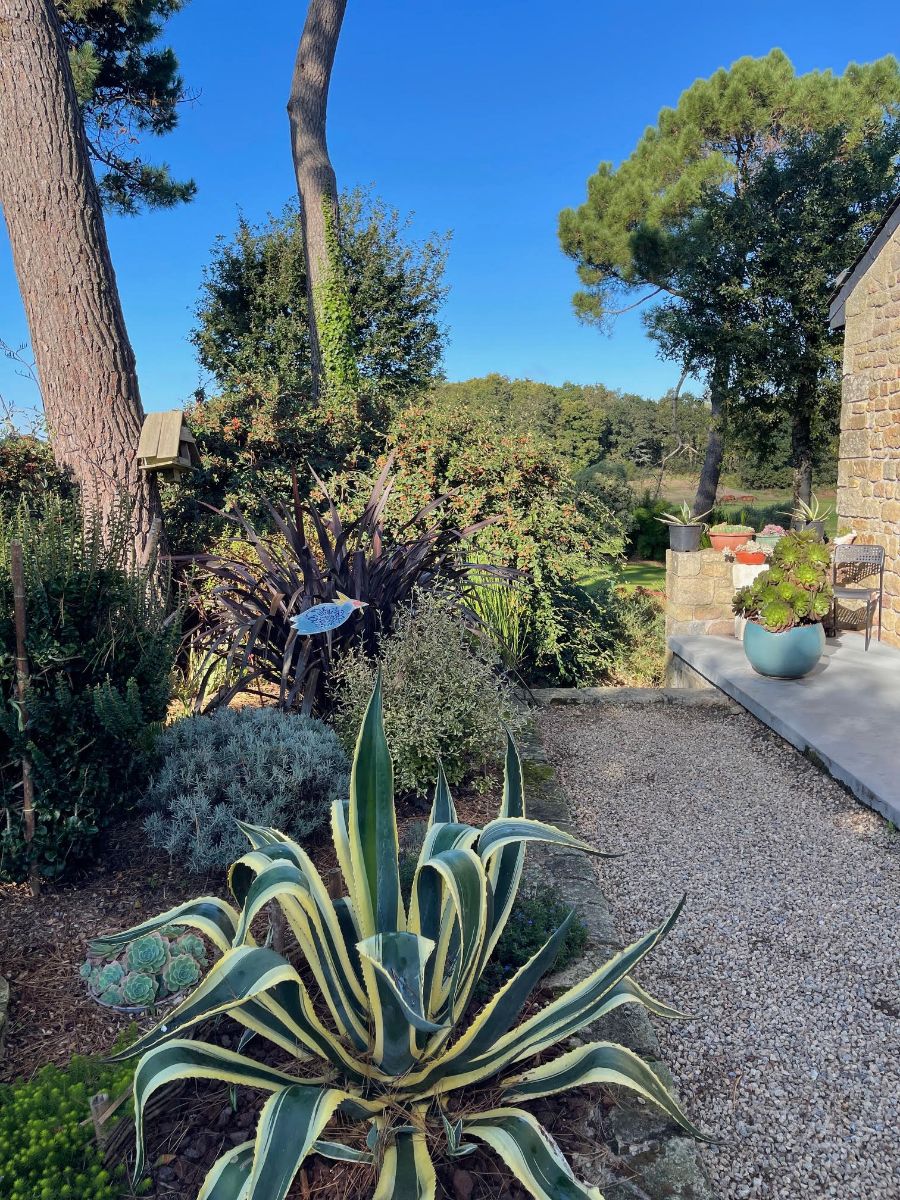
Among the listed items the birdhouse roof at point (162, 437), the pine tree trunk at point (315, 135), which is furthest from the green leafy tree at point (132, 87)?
the birdhouse roof at point (162, 437)

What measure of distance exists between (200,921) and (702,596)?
5240 mm

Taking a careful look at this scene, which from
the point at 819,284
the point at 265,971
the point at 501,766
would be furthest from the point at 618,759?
the point at 819,284

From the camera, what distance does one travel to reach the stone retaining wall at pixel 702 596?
5973 mm

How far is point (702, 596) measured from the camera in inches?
239

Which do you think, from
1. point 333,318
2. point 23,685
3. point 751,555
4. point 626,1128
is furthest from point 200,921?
point 333,318

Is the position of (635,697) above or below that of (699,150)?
below

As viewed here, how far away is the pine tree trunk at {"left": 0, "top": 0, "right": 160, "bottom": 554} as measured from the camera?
4.41 meters

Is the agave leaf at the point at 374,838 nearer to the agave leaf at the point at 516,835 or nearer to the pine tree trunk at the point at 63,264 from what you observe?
the agave leaf at the point at 516,835

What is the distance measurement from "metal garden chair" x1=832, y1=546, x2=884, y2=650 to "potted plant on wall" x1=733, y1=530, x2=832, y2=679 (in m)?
0.84

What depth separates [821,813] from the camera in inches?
127

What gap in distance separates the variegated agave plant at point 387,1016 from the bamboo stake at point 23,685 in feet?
3.47

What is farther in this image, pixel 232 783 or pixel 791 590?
pixel 791 590

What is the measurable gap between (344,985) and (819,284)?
43.9ft

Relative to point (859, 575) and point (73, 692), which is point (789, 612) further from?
point (73, 692)
